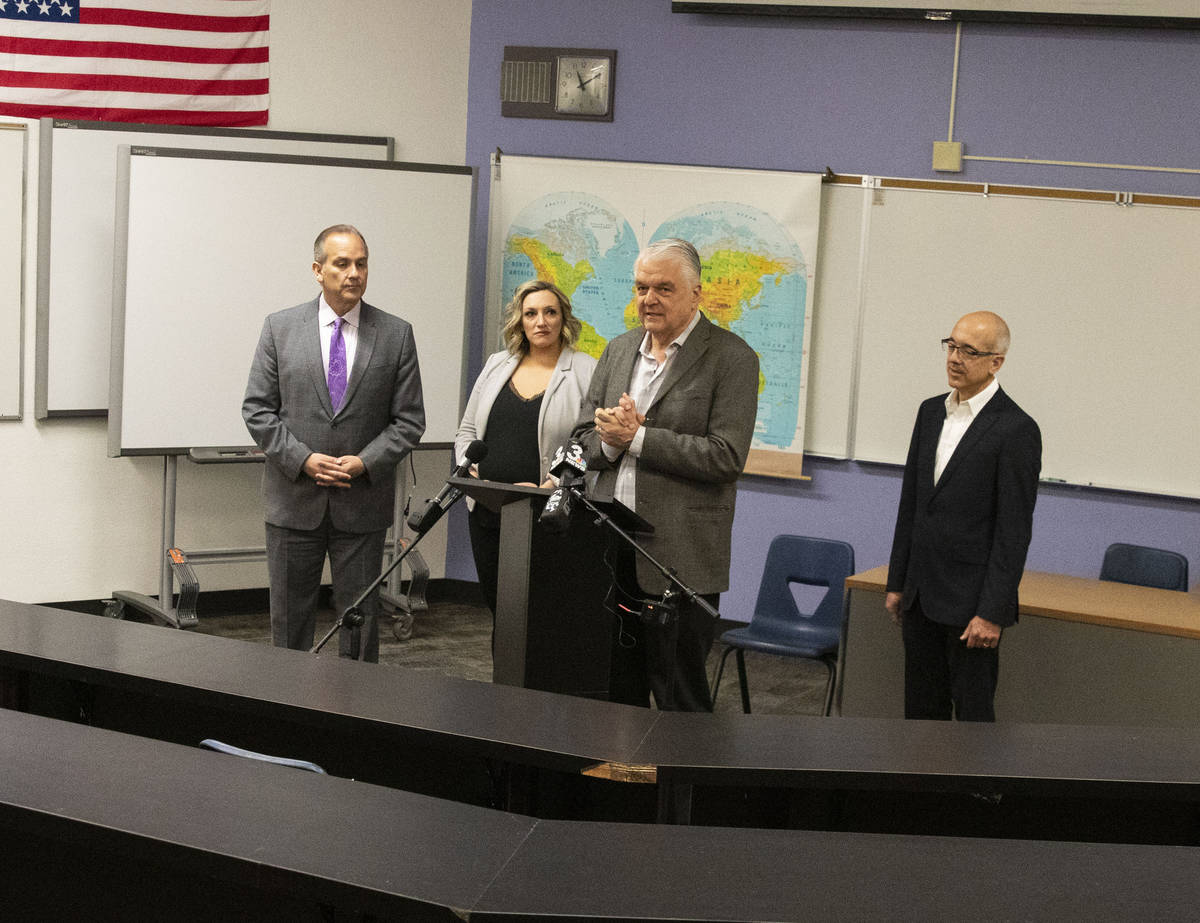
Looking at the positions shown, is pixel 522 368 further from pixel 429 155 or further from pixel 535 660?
pixel 429 155

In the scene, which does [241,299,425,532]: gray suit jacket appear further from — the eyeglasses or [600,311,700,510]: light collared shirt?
the eyeglasses

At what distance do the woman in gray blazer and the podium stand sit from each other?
894mm

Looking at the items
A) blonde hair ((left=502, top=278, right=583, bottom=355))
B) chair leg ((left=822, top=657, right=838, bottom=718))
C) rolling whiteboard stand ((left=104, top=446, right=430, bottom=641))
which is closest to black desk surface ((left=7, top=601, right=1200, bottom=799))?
blonde hair ((left=502, top=278, right=583, bottom=355))

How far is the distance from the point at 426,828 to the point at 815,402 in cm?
450

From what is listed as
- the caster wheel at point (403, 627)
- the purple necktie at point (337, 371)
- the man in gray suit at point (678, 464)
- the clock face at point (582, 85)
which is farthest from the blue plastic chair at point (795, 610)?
the clock face at point (582, 85)

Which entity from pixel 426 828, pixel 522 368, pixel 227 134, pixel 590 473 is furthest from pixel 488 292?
pixel 426 828

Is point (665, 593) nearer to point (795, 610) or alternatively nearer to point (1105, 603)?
point (1105, 603)

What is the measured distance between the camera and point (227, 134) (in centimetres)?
594

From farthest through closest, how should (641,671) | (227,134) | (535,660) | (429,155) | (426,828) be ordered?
(429,155) < (227,134) < (641,671) < (535,660) < (426,828)

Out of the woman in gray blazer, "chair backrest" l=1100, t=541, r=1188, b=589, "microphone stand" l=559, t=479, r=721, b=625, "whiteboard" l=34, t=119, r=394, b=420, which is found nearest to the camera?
"microphone stand" l=559, t=479, r=721, b=625

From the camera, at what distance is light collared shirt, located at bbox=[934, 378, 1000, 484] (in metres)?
3.66

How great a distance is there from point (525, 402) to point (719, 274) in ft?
6.89

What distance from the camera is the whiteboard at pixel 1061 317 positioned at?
5.30 meters

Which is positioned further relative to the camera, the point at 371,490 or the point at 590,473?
the point at 371,490
